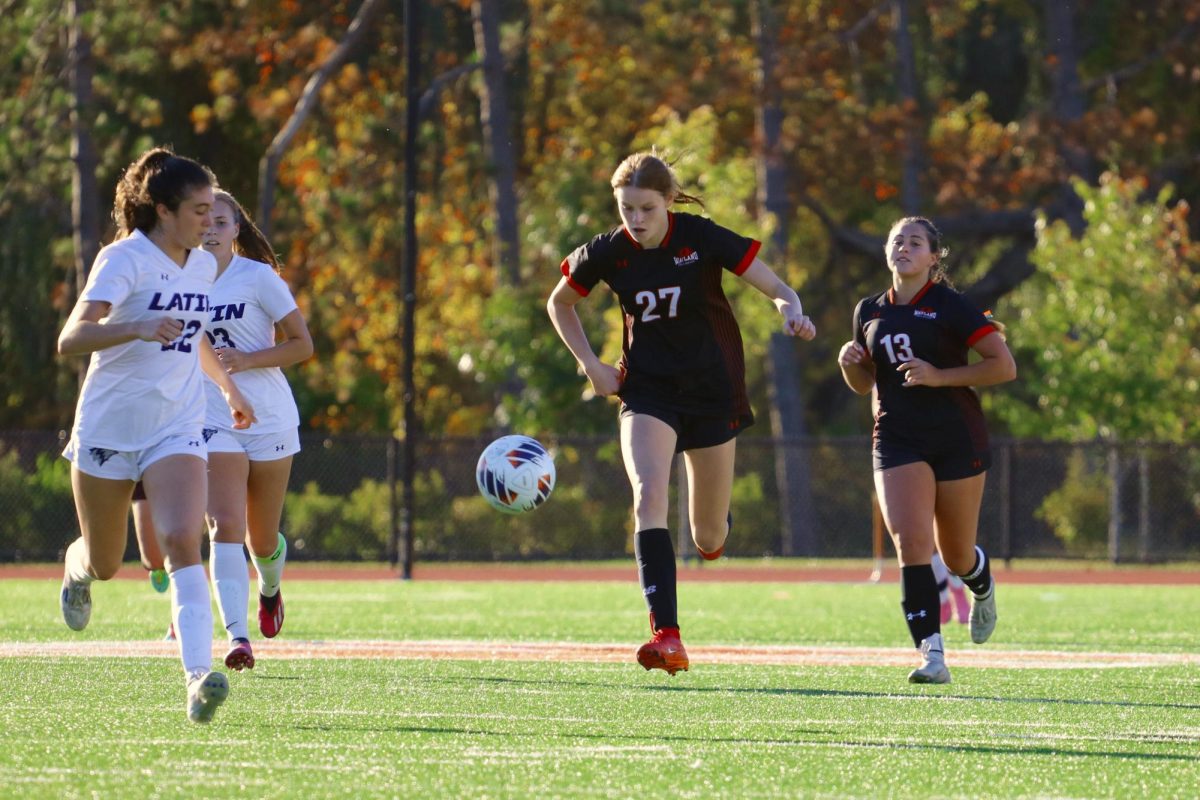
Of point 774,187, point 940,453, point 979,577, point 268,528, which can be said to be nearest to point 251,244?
point 268,528

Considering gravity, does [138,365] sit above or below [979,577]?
above

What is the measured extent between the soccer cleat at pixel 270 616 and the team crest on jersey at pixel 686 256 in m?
2.92

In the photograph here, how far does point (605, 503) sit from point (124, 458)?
846 inches

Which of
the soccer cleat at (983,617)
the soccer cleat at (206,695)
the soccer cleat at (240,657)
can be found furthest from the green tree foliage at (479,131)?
the soccer cleat at (206,695)

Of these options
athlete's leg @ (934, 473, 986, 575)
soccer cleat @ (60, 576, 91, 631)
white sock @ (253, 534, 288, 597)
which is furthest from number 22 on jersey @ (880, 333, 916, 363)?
soccer cleat @ (60, 576, 91, 631)

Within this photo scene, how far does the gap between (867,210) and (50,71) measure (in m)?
15.6

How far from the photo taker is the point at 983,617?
1041 centimetres

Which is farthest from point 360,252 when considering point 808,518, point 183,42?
point 808,518

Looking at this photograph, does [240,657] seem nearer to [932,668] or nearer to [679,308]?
[679,308]

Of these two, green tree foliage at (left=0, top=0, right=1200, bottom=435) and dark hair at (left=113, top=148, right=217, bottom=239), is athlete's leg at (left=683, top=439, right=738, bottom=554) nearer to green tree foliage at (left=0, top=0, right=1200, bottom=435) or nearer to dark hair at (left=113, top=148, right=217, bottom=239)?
dark hair at (left=113, top=148, right=217, bottom=239)

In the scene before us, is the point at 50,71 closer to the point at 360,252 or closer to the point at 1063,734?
the point at 360,252

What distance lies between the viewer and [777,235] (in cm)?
3212

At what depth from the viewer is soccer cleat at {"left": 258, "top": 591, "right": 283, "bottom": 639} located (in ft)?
33.0

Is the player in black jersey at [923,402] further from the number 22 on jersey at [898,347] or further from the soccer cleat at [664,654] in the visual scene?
the soccer cleat at [664,654]
